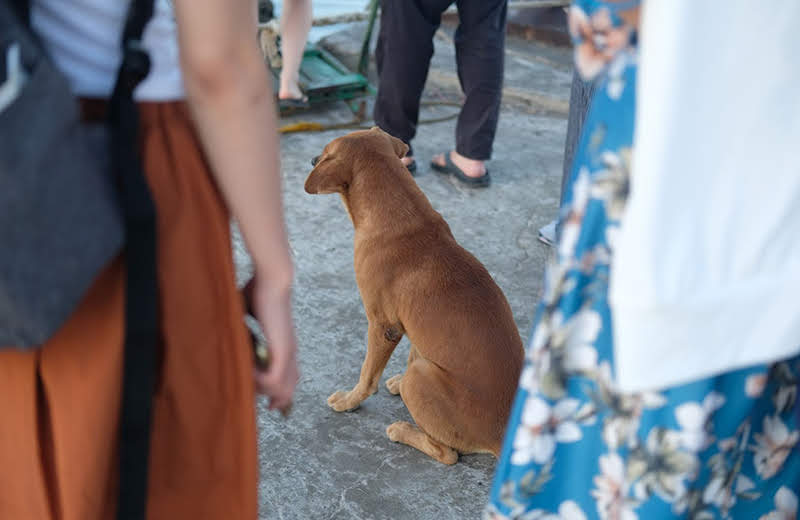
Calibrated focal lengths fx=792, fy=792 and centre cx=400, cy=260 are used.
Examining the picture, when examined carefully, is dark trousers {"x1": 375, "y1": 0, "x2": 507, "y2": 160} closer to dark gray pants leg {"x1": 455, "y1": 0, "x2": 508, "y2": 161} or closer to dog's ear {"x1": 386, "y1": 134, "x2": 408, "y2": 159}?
dark gray pants leg {"x1": 455, "y1": 0, "x2": 508, "y2": 161}

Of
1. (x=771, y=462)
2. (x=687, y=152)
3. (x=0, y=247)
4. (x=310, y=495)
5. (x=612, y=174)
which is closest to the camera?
(x=0, y=247)

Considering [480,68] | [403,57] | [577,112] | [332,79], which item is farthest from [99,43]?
[332,79]

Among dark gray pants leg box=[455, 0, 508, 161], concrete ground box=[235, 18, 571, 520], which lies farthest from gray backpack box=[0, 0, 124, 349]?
dark gray pants leg box=[455, 0, 508, 161]

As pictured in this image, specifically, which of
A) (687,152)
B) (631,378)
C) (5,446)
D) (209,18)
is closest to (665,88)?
(687,152)

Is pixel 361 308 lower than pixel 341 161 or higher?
lower

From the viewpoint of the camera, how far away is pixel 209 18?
803 mm

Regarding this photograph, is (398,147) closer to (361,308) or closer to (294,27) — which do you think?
(294,27)

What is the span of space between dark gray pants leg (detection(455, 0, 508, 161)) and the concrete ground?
237 mm

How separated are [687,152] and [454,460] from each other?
1.54 metres

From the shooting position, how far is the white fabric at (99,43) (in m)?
0.82

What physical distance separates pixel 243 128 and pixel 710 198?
1.68 feet

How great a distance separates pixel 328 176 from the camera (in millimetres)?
2229

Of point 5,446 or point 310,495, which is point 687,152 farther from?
point 310,495

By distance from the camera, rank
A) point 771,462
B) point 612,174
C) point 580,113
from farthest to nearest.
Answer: point 580,113 → point 771,462 → point 612,174
